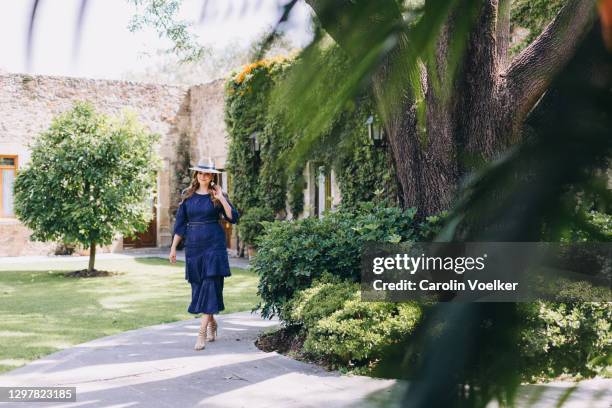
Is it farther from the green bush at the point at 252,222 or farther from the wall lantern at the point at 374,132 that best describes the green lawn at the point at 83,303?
the wall lantern at the point at 374,132

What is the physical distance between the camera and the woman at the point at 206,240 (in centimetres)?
616

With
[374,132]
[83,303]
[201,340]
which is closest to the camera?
[374,132]

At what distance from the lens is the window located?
17.2 m

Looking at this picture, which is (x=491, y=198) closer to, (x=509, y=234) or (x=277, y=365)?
(x=509, y=234)

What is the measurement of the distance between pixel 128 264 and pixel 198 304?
9299 millimetres

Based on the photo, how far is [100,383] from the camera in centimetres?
486

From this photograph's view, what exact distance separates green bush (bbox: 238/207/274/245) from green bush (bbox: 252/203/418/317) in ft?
26.2

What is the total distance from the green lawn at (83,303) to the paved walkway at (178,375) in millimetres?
526

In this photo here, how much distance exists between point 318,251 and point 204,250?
3.43 ft

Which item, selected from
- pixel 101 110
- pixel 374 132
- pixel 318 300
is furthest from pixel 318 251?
pixel 101 110

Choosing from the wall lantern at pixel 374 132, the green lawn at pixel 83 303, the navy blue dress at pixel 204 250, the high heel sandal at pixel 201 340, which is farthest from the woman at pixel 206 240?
the wall lantern at pixel 374 132

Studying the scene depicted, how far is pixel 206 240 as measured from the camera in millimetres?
6188

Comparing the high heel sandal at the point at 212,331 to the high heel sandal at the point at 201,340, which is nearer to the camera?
the high heel sandal at the point at 201,340

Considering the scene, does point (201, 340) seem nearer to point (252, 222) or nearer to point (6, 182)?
point (252, 222)
